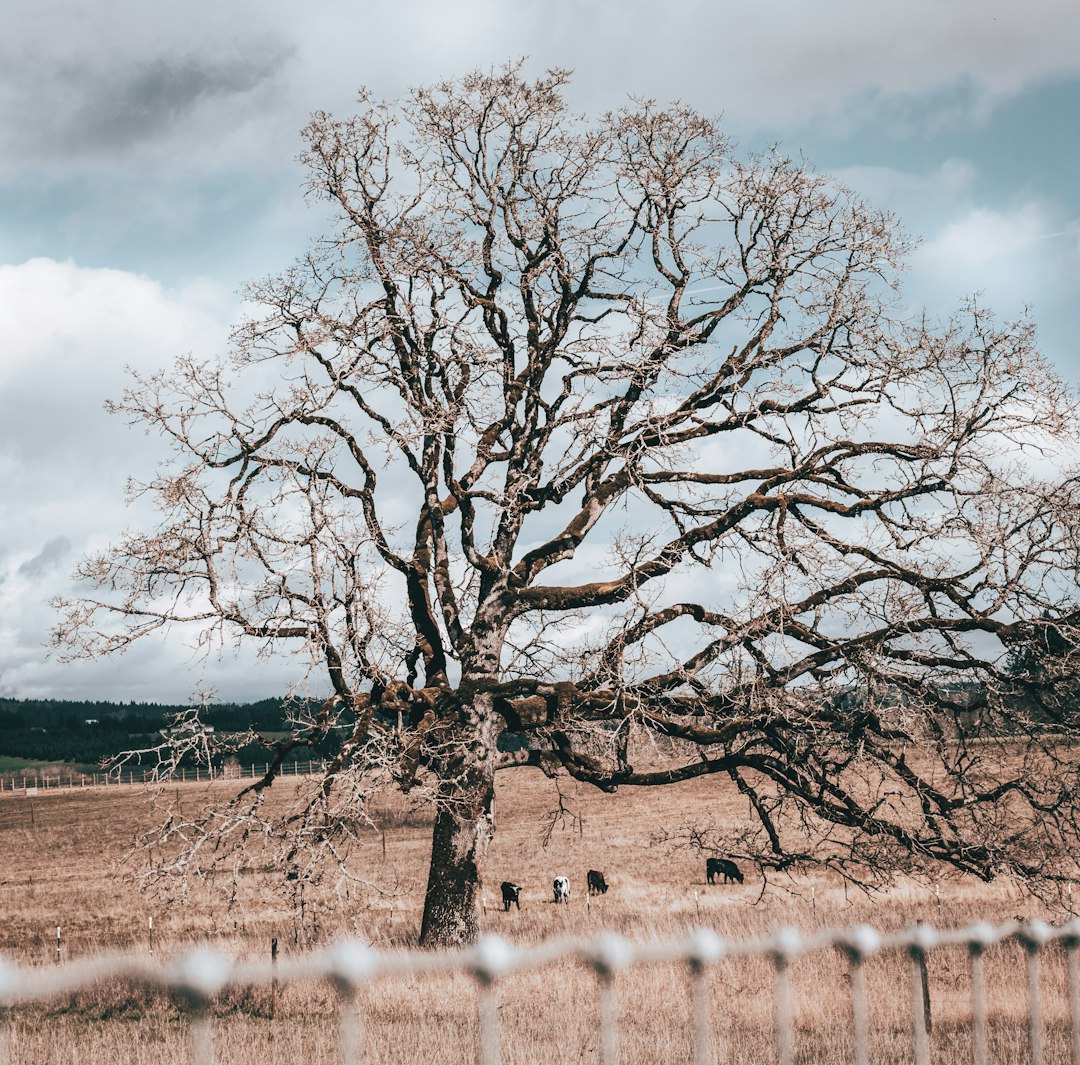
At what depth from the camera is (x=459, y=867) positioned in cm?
1391

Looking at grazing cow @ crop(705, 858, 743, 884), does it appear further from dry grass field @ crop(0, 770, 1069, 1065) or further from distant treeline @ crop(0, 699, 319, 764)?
distant treeline @ crop(0, 699, 319, 764)

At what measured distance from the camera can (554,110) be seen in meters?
16.5

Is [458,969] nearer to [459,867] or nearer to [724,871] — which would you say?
[459,867]

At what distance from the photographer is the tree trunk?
1364 centimetres

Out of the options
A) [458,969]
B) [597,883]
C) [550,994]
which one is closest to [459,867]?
[550,994]

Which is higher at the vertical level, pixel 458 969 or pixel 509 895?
pixel 458 969

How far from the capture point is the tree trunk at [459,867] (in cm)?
1364

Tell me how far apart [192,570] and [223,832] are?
3461mm

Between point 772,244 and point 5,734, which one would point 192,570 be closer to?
point 772,244

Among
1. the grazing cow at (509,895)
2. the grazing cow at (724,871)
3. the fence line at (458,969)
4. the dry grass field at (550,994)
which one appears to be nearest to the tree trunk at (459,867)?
the dry grass field at (550,994)

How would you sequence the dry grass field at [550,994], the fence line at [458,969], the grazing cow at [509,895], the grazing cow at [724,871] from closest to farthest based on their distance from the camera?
1. the fence line at [458,969]
2. the dry grass field at [550,994]
3. the grazing cow at [509,895]
4. the grazing cow at [724,871]

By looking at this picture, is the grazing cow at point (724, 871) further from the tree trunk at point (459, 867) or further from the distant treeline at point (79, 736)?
the distant treeline at point (79, 736)

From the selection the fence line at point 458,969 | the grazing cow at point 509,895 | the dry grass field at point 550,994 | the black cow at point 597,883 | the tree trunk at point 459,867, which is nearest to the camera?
the fence line at point 458,969

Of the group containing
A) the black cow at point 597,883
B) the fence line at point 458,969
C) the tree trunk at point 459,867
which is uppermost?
the fence line at point 458,969
